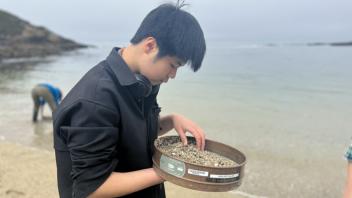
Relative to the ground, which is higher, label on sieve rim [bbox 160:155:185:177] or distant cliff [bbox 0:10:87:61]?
label on sieve rim [bbox 160:155:185:177]

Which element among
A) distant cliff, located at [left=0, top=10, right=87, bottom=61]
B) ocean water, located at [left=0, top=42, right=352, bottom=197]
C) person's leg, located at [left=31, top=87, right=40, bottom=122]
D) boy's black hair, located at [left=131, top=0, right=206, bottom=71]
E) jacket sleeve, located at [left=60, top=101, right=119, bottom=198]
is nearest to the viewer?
jacket sleeve, located at [left=60, top=101, right=119, bottom=198]

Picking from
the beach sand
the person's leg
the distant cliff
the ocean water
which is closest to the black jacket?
the beach sand

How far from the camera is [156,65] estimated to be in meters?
1.64

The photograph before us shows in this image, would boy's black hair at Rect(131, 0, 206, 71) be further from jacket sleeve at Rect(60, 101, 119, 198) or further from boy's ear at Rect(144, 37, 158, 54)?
jacket sleeve at Rect(60, 101, 119, 198)

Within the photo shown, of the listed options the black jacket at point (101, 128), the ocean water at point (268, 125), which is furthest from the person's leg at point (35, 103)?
the black jacket at point (101, 128)

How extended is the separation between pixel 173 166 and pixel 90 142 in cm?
33

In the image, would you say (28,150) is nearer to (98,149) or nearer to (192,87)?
(98,149)

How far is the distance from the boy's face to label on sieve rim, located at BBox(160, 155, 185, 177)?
34 cm

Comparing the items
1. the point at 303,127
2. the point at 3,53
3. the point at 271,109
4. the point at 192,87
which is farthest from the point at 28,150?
the point at 3,53

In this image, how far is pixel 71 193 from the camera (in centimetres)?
169

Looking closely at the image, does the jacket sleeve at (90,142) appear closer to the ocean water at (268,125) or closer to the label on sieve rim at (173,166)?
the label on sieve rim at (173,166)

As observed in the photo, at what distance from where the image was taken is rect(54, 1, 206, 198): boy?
4.85 ft

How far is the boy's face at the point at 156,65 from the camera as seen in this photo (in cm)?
162

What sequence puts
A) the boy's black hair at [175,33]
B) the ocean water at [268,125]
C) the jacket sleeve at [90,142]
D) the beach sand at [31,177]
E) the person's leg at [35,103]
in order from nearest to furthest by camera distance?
the jacket sleeve at [90,142] → the boy's black hair at [175,33] → the beach sand at [31,177] → the ocean water at [268,125] → the person's leg at [35,103]
